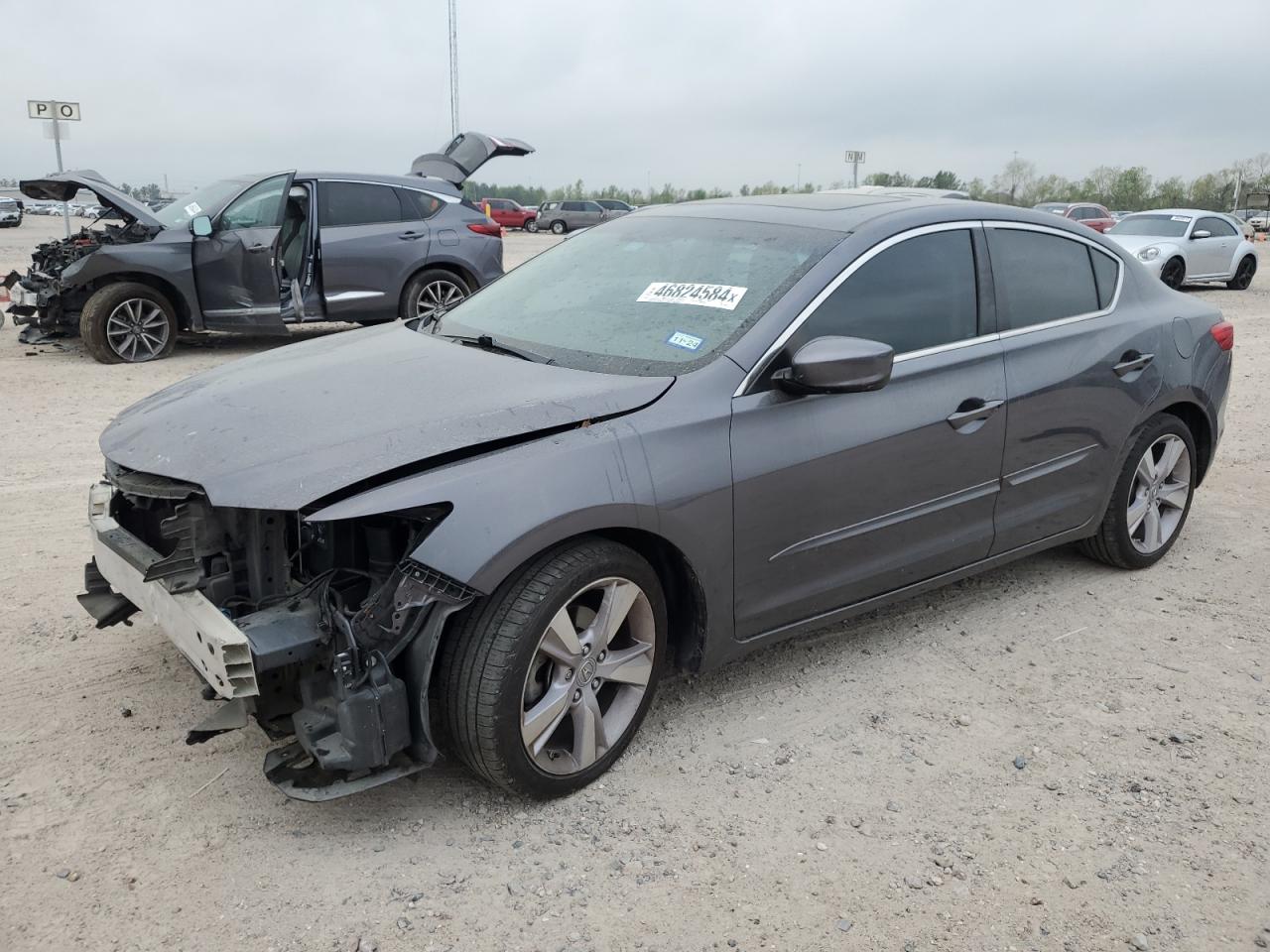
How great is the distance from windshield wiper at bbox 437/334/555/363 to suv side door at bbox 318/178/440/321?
21.0ft

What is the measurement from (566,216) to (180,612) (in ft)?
128

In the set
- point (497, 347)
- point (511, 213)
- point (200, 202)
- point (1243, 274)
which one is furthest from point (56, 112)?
point (511, 213)

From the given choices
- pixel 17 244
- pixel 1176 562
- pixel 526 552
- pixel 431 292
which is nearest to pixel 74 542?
pixel 526 552

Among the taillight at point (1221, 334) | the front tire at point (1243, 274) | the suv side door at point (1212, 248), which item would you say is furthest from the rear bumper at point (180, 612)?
the front tire at point (1243, 274)

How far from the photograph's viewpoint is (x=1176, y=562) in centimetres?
479

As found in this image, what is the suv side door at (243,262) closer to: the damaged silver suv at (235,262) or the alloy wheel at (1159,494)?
the damaged silver suv at (235,262)

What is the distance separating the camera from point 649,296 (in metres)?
3.51

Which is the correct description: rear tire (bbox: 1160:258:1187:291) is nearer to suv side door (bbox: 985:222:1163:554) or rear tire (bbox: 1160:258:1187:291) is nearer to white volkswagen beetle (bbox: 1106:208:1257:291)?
white volkswagen beetle (bbox: 1106:208:1257:291)

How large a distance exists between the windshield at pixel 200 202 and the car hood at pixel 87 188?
0.17 metres

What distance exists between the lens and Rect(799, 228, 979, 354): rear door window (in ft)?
10.8

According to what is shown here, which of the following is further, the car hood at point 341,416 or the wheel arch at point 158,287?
the wheel arch at point 158,287

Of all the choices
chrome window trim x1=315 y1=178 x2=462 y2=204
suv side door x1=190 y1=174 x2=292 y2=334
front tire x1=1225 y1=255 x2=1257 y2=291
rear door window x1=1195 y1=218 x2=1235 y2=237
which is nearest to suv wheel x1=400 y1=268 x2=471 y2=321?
chrome window trim x1=315 y1=178 x2=462 y2=204

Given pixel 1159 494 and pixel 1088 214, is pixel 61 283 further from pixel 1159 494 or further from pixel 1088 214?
pixel 1088 214

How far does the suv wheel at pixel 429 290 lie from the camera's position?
1008 cm
